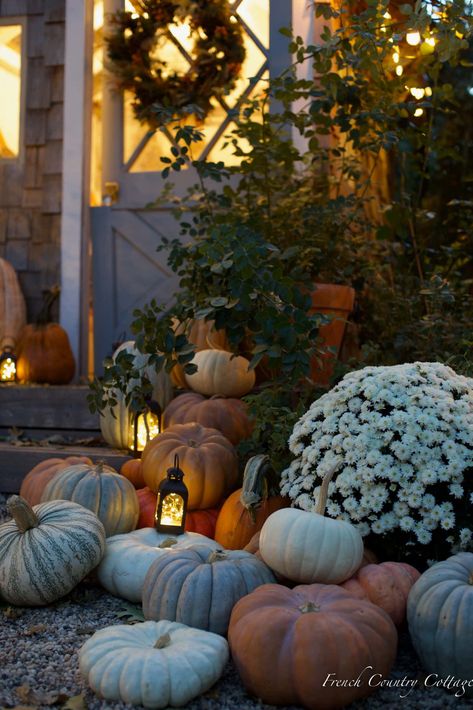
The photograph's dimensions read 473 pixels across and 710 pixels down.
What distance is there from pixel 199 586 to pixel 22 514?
0.64 meters

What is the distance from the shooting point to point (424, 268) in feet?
16.3

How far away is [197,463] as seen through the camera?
10.7 feet

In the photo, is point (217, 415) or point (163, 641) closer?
point (163, 641)

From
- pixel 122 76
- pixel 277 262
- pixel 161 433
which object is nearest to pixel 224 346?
pixel 277 262

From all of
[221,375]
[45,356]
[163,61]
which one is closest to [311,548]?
[221,375]

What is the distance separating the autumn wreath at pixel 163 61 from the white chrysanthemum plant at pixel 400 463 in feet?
9.96

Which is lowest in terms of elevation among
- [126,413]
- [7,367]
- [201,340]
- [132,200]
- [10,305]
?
[126,413]

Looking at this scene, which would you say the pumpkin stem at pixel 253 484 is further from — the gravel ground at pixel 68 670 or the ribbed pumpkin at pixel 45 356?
the ribbed pumpkin at pixel 45 356

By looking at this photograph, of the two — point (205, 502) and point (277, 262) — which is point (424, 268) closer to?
point (277, 262)

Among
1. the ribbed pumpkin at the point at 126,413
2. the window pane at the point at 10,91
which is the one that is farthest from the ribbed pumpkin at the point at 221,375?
the window pane at the point at 10,91

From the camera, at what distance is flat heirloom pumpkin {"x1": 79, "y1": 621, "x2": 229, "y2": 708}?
1977mm

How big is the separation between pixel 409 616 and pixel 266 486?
88cm

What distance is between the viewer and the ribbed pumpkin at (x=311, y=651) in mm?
2018

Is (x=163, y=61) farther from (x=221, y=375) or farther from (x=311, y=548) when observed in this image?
(x=311, y=548)
